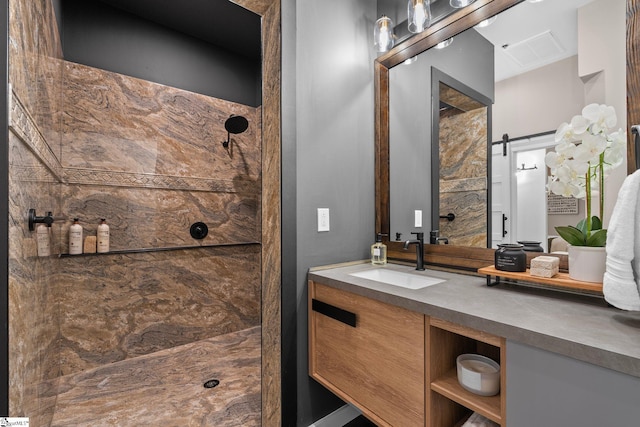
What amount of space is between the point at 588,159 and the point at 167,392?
255cm

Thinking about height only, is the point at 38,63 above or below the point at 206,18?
below

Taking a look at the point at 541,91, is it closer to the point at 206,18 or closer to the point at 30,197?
the point at 30,197

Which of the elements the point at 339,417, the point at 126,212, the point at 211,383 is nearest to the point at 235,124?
the point at 126,212

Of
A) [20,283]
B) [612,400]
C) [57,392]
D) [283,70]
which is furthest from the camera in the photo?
[57,392]

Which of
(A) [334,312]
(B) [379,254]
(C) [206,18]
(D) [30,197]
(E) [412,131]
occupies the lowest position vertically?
(A) [334,312]

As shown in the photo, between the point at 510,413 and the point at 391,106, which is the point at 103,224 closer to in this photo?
the point at 391,106

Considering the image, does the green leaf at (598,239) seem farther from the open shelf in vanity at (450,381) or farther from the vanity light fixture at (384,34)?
the vanity light fixture at (384,34)

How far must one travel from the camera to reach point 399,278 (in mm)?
1557

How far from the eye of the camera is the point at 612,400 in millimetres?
635

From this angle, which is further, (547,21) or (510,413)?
(547,21)

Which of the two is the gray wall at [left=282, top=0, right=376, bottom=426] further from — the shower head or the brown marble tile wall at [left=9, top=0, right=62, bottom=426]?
the shower head

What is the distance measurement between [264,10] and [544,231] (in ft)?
5.55

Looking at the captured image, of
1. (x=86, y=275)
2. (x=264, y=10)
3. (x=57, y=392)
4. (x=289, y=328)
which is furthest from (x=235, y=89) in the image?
(x=57, y=392)

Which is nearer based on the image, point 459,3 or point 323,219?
point 459,3
